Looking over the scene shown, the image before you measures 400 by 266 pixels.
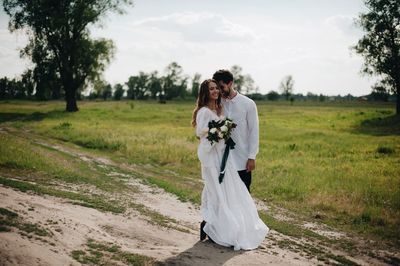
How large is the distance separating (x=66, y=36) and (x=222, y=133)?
→ 139 ft

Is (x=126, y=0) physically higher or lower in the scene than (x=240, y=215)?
higher

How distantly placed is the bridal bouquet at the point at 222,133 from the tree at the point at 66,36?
133 feet

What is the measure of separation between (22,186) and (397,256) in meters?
9.46

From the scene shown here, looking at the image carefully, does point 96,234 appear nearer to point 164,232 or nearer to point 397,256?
point 164,232

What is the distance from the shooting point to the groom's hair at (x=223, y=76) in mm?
7207

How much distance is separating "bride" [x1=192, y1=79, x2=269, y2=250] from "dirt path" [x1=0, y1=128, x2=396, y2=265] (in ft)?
1.02

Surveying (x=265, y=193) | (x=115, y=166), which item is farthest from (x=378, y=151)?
(x=115, y=166)

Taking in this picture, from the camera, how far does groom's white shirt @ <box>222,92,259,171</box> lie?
7.55 m

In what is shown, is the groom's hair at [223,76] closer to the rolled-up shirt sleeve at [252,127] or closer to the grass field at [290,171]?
the rolled-up shirt sleeve at [252,127]

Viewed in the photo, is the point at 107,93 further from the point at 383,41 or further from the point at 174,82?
the point at 383,41

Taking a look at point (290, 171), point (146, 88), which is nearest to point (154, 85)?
point (146, 88)

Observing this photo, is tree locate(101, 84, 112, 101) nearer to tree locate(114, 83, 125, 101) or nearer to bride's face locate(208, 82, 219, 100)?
tree locate(114, 83, 125, 101)

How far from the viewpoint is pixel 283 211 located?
1121cm

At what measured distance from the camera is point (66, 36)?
44.6m
